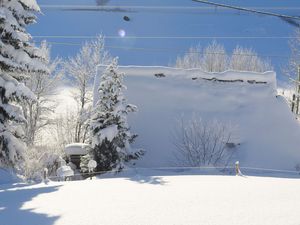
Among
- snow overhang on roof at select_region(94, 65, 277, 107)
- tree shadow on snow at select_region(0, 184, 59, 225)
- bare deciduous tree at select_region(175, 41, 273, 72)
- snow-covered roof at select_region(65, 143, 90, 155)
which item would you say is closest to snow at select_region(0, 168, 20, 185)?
tree shadow on snow at select_region(0, 184, 59, 225)

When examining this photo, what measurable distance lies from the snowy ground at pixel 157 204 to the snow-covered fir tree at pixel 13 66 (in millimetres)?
2957

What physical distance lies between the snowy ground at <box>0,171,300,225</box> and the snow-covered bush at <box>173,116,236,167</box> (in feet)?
23.6

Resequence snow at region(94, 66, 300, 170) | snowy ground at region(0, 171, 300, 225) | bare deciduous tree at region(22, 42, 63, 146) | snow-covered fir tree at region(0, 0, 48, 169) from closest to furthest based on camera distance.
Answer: snowy ground at region(0, 171, 300, 225) < snow-covered fir tree at region(0, 0, 48, 169) < snow at region(94, 66, 300, 170) < bare deciduous tree at region(22, 42, 63, 146)

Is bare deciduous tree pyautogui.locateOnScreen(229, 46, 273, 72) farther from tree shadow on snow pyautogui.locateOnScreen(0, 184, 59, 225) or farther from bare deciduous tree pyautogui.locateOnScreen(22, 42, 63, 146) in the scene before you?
tree shadow on snow pyautogui.locateOnScreen(0, 184, 59, 225)

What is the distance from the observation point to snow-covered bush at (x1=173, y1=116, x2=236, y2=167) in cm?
1412

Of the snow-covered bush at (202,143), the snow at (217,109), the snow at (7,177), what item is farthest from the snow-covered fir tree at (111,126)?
the snow at (7,177)

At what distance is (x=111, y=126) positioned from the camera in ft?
43.6

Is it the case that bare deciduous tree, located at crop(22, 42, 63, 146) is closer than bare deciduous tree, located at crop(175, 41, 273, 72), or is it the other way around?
bare deciduous tree, located at crop(22, 42, 63, 146)

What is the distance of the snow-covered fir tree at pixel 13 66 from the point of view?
9055 millimetres

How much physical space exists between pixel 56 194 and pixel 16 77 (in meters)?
4.80

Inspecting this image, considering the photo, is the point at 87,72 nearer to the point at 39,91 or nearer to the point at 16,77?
the point at 39,91

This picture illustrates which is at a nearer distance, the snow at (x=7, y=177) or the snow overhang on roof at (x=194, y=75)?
the snow at (x=7, y=177)

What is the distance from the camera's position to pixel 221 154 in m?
14.4

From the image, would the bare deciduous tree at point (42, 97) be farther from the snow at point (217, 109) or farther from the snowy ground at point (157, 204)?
the snowy ground at point (157, 204)
